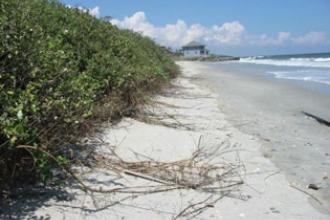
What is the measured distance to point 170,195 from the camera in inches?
163

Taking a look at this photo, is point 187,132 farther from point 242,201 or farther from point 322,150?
point 242,201

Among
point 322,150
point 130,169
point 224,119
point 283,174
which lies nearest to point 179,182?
point 130,169

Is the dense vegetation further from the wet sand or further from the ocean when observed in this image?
the ocean

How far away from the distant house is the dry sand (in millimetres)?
102579

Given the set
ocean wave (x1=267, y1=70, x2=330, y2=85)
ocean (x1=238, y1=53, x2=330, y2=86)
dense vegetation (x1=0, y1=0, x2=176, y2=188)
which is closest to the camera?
dense vegetation (x1=0, y1=0, x2=176, y2=188)

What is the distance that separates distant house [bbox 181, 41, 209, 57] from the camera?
109 meters

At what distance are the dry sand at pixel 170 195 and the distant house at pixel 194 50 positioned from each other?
103m

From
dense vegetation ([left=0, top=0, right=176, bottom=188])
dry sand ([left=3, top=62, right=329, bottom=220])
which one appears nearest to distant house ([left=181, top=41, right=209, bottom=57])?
dry sand ([left=3, top=62, right=329, bottom=220])

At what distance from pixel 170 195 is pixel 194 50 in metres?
107

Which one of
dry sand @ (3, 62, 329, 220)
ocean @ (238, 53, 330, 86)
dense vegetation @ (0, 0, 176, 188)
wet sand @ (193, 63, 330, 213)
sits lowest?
ocean @ (238, 53, 330, 86)

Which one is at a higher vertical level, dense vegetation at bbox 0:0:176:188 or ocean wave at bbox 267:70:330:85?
dense vegetation at bbox 0:0:176:188

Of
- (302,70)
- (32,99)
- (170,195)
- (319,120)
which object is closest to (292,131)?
(319,120)

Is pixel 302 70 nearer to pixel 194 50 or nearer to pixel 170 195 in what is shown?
pixel 170 195

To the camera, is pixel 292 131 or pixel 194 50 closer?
pixel 292 131
